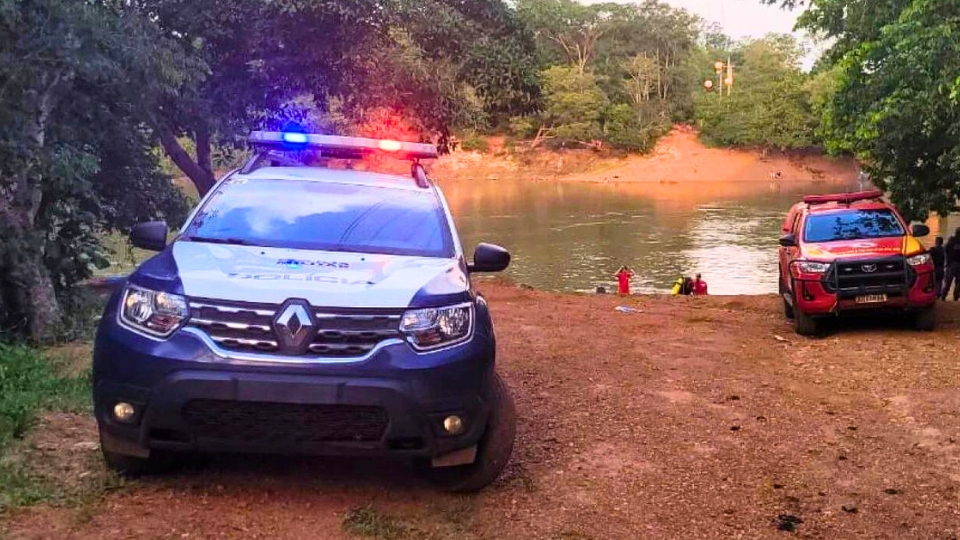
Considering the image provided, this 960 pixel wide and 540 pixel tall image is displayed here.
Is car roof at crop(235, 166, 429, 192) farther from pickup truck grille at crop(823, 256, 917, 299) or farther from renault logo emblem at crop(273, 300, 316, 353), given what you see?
pickup truck grille at crop(823, 256, 917, 299)

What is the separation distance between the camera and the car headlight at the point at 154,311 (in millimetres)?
4367

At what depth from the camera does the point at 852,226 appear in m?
12.4

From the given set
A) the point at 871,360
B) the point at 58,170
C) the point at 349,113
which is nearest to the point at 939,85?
the point at 871,360

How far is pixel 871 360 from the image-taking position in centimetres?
973

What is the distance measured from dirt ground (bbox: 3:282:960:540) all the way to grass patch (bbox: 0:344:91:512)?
0.57ft

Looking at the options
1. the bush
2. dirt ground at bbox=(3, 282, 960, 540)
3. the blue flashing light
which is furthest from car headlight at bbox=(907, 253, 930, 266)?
the bush

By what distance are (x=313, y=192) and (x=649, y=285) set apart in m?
25.7

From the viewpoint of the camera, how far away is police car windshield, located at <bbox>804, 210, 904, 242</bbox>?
12.2 metres

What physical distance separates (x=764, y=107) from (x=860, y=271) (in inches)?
2906

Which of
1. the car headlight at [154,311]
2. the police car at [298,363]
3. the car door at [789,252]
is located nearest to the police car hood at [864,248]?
the car door at [789,252]

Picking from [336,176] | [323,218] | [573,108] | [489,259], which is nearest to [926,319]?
[489,259]

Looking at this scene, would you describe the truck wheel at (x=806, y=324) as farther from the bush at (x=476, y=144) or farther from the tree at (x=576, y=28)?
the tree at (x=576, y=28)

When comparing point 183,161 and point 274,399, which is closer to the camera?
point 274,399

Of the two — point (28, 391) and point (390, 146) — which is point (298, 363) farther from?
point (28, 391)
